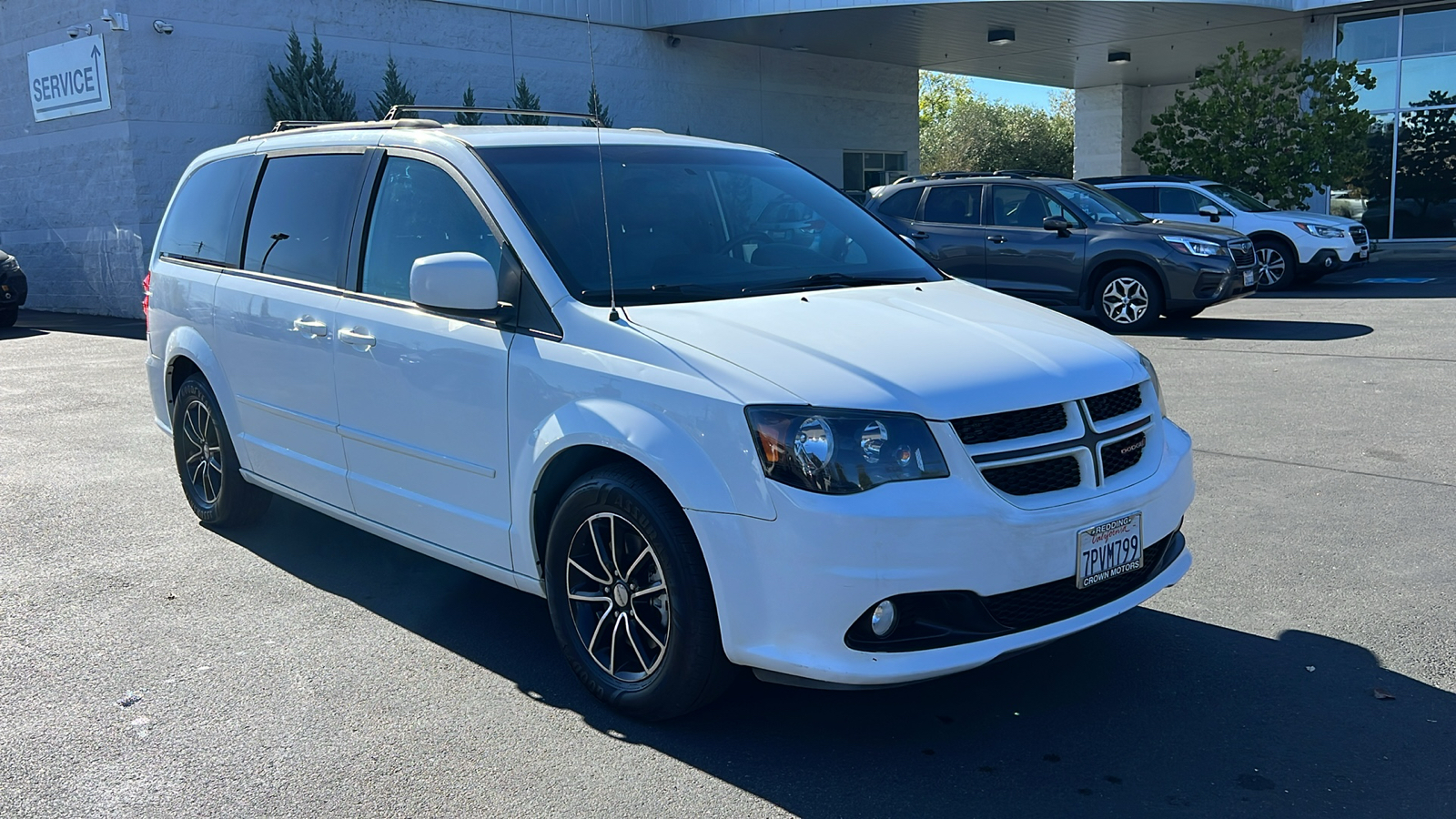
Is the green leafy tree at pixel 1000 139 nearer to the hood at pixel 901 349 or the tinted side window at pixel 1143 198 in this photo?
the tinted side window at pixel 1143 198

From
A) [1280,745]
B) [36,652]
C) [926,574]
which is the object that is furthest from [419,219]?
[1280,745]

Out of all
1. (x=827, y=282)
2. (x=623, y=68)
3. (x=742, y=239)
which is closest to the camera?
(x=827, y=282)

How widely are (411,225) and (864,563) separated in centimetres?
235

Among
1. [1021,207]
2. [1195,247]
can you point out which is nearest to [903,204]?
[1021,207]

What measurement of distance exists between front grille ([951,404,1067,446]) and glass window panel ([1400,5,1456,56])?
23714mm

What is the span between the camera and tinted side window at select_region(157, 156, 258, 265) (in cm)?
570

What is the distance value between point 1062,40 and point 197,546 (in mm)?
25040

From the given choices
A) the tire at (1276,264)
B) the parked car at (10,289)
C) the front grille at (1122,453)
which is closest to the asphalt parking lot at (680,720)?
the front grille at (1122,453)

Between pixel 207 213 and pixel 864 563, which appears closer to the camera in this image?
pixel 864 563

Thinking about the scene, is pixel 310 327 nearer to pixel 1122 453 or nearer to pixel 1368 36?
pixel 1122 453

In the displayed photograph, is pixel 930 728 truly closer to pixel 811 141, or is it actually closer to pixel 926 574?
pixel 926 574

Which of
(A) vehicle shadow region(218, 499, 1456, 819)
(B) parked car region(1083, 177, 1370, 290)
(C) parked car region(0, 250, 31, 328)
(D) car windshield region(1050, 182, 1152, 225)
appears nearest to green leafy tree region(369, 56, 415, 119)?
(C) parked car region(0, 250, 31, 328)

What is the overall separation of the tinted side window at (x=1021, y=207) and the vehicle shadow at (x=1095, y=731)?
9.59 meters

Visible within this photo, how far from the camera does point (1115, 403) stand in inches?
148
